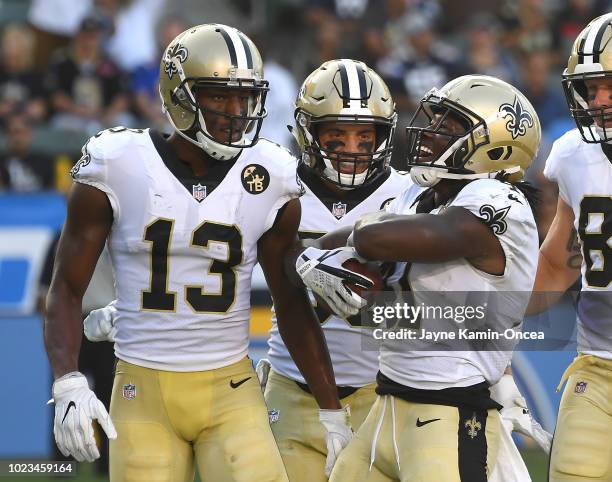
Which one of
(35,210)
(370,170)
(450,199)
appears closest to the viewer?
(450,199)

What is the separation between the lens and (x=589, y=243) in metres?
4.41

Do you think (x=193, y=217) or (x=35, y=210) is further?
(x=35, y=210)

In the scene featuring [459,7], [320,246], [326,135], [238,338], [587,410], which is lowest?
[587,410]

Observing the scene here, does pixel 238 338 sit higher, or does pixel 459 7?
pixel 459 7

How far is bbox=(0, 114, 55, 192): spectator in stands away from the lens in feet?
27.5

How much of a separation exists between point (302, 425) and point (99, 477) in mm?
2787

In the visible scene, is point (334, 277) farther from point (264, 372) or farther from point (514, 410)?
point (264, 372)

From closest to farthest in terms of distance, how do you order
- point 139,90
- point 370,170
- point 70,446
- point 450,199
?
point 70,446
point 450,199
point 370,170
point 139,90

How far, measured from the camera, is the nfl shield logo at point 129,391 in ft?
12.8

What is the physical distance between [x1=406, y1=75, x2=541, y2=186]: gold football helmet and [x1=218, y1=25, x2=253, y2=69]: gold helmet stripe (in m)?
0.60

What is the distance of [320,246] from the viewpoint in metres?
4.20

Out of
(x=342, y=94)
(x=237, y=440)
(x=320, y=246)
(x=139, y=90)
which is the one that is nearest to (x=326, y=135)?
(x=342, y=94)

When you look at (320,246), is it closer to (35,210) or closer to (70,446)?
(70,446)

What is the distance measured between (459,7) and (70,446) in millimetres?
8152
